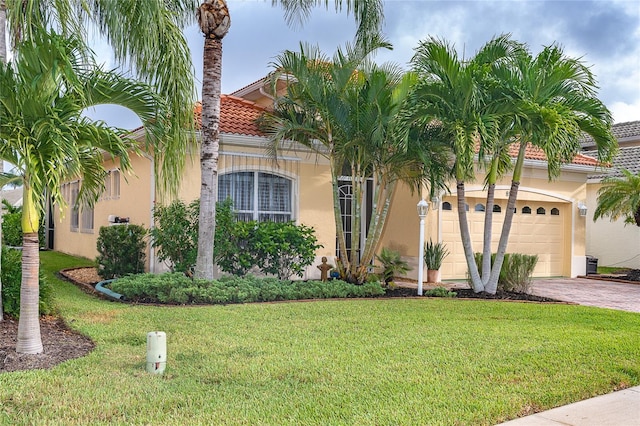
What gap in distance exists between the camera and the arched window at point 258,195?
13.8 m

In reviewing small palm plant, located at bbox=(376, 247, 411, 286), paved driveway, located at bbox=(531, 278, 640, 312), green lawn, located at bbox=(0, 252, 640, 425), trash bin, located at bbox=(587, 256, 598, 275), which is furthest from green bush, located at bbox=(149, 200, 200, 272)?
trash bin, located at bbox=(587, 256, 598, 275)

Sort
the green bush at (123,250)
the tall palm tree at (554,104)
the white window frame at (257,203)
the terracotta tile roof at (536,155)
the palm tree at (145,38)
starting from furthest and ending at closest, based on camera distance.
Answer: the terracotta tile roof at (536,155), the white window frame at (257,203), the green bush at (123,250), the tall palm tree at (554,104), the palm tree at (145,38)

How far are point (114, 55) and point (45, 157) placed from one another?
10.3ft

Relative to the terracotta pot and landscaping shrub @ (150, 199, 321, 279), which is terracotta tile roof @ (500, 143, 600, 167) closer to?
the terracotta pot

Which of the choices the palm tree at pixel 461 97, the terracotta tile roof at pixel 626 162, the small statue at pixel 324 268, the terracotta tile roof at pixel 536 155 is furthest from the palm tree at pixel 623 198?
the small statue at pixel 324 268

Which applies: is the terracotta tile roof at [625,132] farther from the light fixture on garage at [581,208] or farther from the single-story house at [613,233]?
the light fixture on garage at [581,208]

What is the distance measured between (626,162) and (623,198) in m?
6.14

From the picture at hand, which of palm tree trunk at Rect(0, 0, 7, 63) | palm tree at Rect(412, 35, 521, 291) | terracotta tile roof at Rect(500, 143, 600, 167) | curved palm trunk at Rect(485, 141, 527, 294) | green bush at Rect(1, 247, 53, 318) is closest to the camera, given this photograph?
palm tree trunk at Rect(0, 0, 7, 63)

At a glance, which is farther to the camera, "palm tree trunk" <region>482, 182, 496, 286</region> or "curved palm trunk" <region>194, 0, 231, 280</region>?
"palm tree trunk" <region>482, 182, 496, 286</region>

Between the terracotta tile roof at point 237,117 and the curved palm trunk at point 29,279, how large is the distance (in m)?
6.81

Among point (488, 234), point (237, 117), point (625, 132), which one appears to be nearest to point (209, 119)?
point (237, 117)

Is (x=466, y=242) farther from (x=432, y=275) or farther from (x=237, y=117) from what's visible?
(x=237, y=117)

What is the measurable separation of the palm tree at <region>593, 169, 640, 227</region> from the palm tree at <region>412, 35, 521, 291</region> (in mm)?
6902

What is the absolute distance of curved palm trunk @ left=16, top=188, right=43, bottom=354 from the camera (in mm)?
6273
